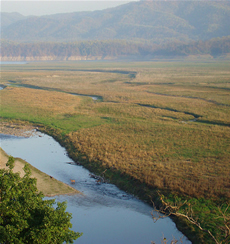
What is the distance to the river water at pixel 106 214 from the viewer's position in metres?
16.2

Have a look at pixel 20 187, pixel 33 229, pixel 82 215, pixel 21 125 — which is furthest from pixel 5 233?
pixel 21 125

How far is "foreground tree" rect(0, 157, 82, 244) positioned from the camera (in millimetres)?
11172

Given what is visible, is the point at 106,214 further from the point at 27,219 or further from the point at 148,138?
the point at 148,138

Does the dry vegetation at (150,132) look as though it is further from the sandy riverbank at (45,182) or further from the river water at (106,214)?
the sandy riverbank at (45,182)

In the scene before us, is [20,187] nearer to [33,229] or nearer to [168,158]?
[33,229]

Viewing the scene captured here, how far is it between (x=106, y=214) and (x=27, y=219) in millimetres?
7008

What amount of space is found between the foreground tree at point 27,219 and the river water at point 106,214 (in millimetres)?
4625

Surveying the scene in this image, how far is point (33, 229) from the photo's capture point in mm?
11258

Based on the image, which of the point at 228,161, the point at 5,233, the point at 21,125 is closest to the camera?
the point at 5,233

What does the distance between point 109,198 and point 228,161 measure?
1007 cm

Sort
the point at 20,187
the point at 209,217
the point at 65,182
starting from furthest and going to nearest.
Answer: the point at 65,182 < the point at 209,217 < the point at 20,187

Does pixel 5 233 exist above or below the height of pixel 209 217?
above

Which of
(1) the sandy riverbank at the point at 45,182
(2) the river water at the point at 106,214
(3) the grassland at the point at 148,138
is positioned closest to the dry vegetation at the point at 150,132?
(3) the grassland at the point at 148,138

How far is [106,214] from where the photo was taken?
59.3 ft
